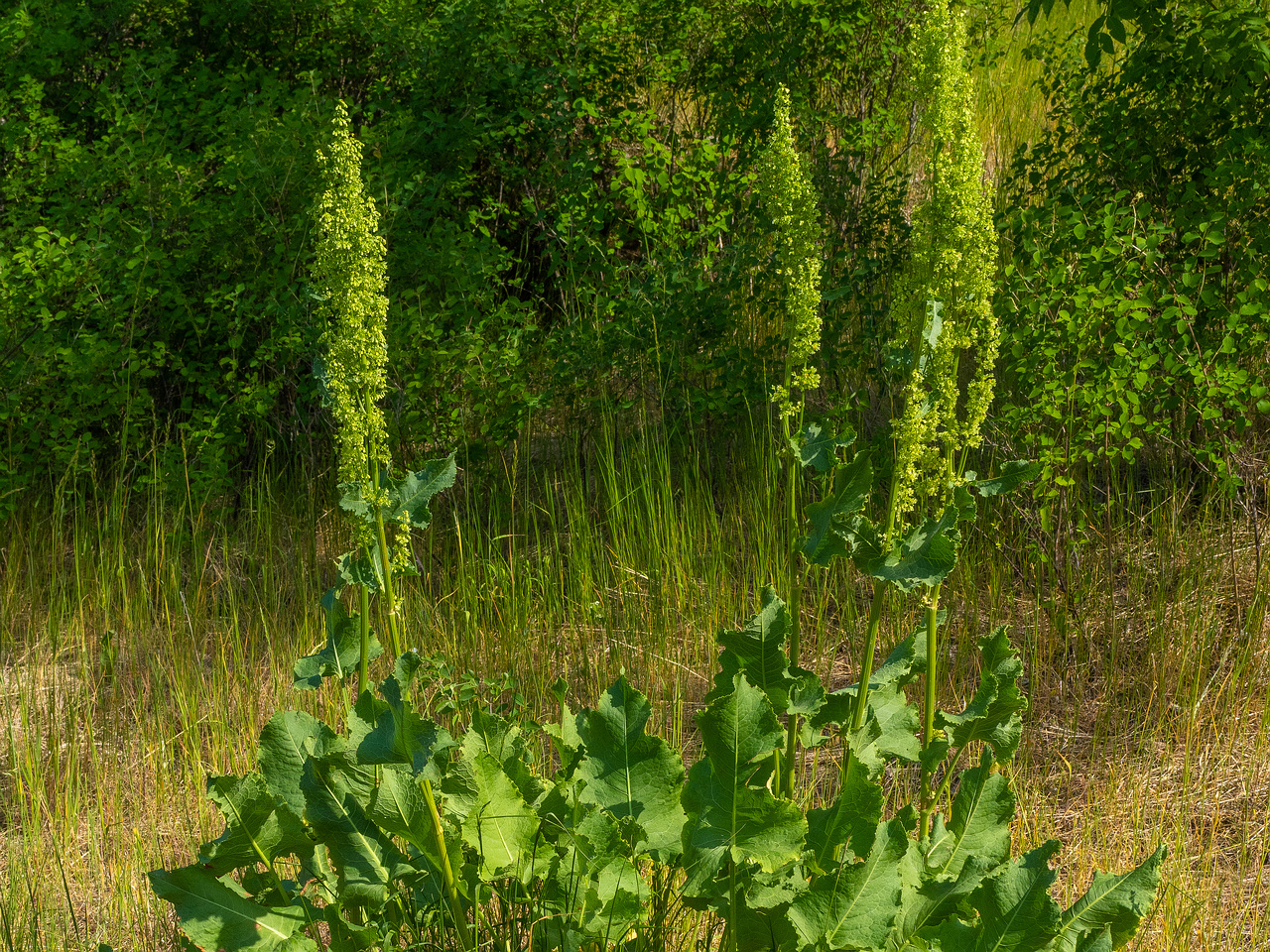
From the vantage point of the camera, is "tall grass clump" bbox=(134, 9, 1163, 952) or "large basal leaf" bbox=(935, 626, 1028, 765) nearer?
"tall grass clump" bbox=(134, 9, 1163, 952)

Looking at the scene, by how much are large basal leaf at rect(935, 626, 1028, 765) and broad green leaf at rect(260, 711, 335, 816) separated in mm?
1059

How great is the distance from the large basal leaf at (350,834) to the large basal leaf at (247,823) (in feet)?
0.15

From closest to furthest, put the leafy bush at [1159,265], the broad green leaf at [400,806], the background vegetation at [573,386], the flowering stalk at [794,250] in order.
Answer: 1. the broad green leaf at [400,806]
2. the flowering stalk at [794,250]
3. the background vegetation at [573,386]
4. the leafy bush at [1159,265]

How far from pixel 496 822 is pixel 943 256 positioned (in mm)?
1119

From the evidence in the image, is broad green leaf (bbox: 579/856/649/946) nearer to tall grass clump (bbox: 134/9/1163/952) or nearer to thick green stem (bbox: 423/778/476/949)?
tall grass clump (bbox: 134/9/1163/952)

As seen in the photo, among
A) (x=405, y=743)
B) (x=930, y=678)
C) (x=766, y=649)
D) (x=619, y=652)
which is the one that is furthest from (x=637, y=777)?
(x=619, y=652)

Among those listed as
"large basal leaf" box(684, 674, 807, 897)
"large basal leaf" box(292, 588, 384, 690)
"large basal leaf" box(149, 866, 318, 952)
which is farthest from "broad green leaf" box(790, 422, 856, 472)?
"large basal leaf" box(149, 866, 318, 952)

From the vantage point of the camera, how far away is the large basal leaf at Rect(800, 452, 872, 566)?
169cm

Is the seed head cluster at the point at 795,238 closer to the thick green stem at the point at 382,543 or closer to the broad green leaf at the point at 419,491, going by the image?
the broad green leaf at the point at 419,491

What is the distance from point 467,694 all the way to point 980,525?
6.41 feet

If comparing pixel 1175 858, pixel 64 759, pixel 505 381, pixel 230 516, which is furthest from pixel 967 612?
pixel 230 516

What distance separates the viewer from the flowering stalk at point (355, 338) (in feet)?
5.57

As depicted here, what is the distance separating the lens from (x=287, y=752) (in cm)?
185

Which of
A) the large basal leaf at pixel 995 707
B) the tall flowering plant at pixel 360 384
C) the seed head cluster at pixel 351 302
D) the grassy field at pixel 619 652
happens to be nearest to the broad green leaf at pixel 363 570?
the tall flowering plant at pixel 360 384
